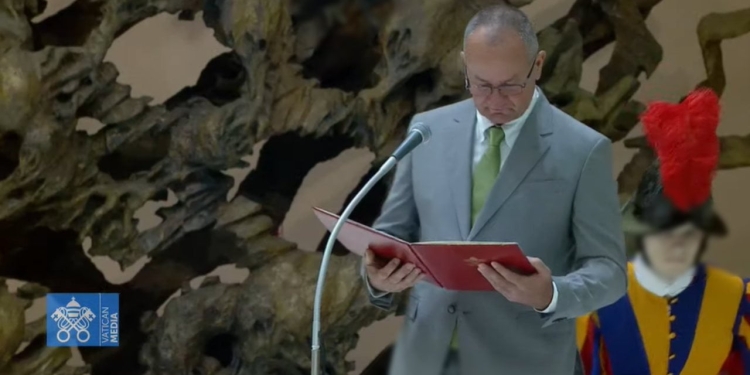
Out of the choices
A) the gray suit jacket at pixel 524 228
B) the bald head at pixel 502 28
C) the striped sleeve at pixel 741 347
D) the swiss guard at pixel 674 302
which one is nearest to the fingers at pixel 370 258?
the gray suit jacket at pixel 524 228

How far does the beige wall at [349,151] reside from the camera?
2.57 metres

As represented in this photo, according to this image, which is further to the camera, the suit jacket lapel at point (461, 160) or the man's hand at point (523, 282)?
the suit jacket lapel at point (461, 160)

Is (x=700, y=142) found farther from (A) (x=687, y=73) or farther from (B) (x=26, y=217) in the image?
(B) (x=26, y=217)

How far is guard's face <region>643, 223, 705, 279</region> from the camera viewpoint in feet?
4.98

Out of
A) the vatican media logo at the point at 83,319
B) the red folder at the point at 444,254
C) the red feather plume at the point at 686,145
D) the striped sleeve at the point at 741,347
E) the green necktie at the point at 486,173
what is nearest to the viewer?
the red folder at the point at 444,254

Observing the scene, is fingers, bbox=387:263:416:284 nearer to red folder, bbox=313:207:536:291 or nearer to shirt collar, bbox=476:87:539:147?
red folder, bbox=313:207:536:291

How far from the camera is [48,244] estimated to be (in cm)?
255

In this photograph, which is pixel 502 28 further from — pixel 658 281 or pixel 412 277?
pixel 658 281

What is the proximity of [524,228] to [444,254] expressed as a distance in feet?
0.67

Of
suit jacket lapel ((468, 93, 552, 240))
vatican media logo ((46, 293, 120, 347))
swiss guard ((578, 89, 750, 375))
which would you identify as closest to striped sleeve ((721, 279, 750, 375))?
swiss guard ((578, 89, 750, 375))

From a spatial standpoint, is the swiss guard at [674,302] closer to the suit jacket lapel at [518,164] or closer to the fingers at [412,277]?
the suit jacket lapel at [518,164]

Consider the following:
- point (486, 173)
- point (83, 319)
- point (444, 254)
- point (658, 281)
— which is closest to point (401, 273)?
point (444, 254)

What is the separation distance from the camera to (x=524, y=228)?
144 centimetres

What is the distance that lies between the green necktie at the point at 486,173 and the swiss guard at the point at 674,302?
272 millimetres
